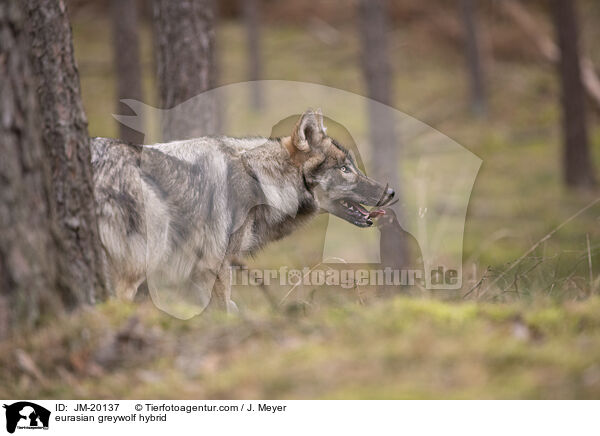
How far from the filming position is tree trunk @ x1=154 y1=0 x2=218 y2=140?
634cm

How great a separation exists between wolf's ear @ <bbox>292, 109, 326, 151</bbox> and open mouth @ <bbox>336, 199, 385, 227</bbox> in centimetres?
60

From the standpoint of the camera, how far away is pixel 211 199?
496 centimetres

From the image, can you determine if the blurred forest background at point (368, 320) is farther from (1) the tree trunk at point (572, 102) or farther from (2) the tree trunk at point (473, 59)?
(2) the tree trunk at point (473, 59)

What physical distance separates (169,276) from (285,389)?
95.2 inches

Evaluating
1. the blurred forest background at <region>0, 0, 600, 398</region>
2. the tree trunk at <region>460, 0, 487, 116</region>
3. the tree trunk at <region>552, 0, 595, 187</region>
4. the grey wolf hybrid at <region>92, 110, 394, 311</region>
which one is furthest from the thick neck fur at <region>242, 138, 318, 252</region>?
the tree trunk at <region>460, 0, 487, 116</region>

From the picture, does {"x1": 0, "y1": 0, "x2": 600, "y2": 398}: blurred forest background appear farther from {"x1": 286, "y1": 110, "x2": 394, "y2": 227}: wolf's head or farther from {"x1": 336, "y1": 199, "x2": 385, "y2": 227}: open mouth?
{"x1": 286, "y1": 110, "x2": 394, "y2": 227}: wolf's head

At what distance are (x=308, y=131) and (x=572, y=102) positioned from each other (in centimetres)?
1049

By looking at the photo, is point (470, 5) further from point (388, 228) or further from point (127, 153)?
point (127, 153)

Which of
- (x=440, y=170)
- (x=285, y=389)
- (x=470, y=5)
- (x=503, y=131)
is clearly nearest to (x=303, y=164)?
(x=285, y=389)

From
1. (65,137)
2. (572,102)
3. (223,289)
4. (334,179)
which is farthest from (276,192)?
(572,102)

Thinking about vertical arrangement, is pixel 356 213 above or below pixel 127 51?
below

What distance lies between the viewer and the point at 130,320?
10.7 feet
